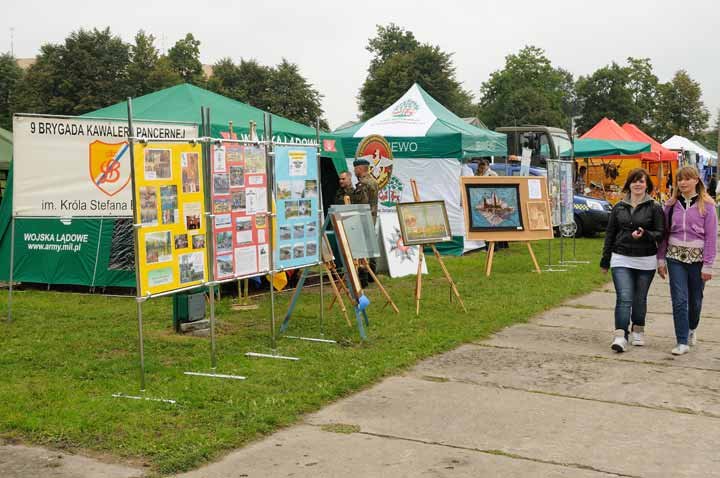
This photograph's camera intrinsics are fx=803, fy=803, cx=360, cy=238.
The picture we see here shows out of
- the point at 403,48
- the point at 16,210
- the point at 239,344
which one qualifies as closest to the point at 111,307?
the point at 16,210

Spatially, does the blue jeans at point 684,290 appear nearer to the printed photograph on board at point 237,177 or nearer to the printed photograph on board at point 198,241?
the printed photograph on board at point 237,177

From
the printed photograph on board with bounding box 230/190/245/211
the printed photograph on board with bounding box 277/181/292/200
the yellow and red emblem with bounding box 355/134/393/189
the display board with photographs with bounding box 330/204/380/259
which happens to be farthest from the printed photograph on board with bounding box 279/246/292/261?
the yellow and red emblem with bounding box 355/134/393/189

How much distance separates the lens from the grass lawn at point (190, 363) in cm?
537

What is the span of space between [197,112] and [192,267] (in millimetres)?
5745

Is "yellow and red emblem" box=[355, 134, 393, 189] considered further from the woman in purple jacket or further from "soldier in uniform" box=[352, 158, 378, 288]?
the woman in purple jacket

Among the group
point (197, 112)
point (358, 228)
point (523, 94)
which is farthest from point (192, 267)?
point (523, 94)

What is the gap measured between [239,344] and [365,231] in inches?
76.7

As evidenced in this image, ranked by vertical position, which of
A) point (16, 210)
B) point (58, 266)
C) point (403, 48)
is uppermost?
point (403, 48)

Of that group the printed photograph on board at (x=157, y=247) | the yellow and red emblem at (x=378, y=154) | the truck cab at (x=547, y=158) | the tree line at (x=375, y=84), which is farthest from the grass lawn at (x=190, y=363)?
the tree line at (x=375, y=84)

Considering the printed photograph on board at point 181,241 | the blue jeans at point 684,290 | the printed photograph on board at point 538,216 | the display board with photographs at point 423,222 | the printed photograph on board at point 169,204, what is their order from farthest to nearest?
the printed photograph on board at point 538,216 < the display board with photographs at point 423,222 < the blue jeans at point 684,290 < the printed photograph on board at point 181,241 < the printed photograph on board at point 169,204

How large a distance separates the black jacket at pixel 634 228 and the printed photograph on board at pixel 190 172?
418 cm

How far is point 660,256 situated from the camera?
8.00 meters

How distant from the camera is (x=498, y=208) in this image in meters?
14.2

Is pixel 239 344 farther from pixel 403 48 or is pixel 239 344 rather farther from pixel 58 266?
pixel 403 48
